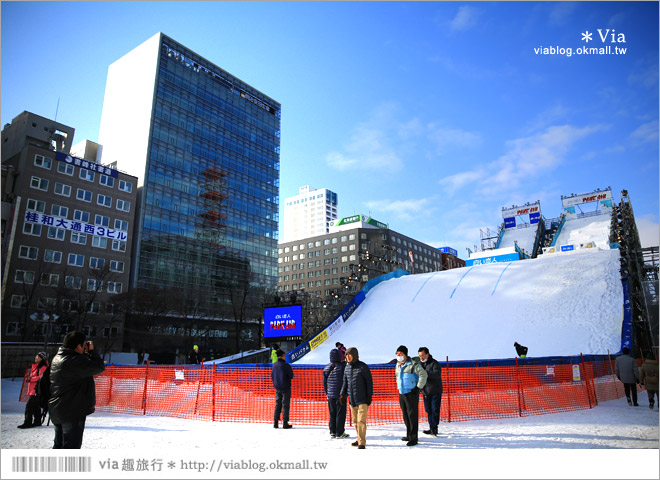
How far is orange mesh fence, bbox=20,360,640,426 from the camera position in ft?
33.3

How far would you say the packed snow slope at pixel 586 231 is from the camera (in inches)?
1924

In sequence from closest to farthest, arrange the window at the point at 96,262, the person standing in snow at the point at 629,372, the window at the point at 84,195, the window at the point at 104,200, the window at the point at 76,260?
the person standing in snow at the point at 629,372 < the window at the point at 76,260 < the window at the point at 96,262 < the window at the point at 84,195 < the window at the point at 104,200

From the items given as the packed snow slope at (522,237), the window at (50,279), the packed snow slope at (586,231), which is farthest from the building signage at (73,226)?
the packed snow slope at (586,231)

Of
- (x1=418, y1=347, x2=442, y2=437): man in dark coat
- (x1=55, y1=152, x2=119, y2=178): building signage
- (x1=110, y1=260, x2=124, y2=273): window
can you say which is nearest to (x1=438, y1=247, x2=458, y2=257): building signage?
(x1=110, y1=260, x2=124, y2=273): window

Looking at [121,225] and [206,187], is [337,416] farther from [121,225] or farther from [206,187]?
[206,187]

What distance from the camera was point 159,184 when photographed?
2352 inches

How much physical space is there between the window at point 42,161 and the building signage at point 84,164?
96 cm

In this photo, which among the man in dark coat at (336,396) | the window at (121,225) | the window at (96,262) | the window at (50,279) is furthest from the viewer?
the window at (121,225)

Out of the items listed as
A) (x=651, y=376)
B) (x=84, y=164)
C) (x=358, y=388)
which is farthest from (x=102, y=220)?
(x=651, y=376)

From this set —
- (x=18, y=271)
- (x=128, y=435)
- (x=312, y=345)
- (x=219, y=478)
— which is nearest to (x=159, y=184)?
(x=18, y=271)

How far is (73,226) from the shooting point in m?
48.2

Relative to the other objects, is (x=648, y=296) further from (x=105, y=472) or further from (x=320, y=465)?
(x=105, y=472)

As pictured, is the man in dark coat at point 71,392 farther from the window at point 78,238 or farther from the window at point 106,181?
the window at point 106,181

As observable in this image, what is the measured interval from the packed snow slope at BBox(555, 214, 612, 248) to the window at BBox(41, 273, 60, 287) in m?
57.2
